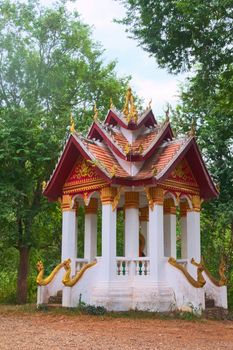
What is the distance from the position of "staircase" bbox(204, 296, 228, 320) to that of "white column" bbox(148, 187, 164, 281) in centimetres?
169

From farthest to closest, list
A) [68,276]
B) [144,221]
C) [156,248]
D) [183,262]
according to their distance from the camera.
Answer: [144,221]
[183,262]
[156,248]
[68,276]

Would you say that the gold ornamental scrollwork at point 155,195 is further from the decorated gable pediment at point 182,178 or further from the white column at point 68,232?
the white column at point 68,232

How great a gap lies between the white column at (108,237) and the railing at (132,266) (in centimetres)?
34

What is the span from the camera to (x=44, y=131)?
20203 millimetres

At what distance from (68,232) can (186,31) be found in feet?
25.2

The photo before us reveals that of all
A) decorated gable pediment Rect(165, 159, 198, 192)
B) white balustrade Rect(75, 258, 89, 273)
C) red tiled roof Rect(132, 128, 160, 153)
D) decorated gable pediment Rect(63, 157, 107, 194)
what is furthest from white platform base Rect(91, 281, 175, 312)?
red tiled roof Rect(132, 128, 160, 153)

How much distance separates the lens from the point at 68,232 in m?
16.4

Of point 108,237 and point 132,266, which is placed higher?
point 108,237

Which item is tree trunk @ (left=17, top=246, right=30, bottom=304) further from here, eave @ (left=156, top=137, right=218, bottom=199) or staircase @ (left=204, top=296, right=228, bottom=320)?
staircase @ (left=204, top=296, right=228, bottom=320)

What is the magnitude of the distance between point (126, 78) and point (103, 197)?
12697 millimetres

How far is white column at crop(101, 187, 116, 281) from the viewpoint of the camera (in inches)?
580

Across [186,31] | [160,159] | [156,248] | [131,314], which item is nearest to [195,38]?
[186,31]

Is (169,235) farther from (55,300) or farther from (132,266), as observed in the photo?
(55,300)

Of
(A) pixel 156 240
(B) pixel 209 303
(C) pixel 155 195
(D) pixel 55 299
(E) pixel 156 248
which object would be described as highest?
(C) pixel 155 195
